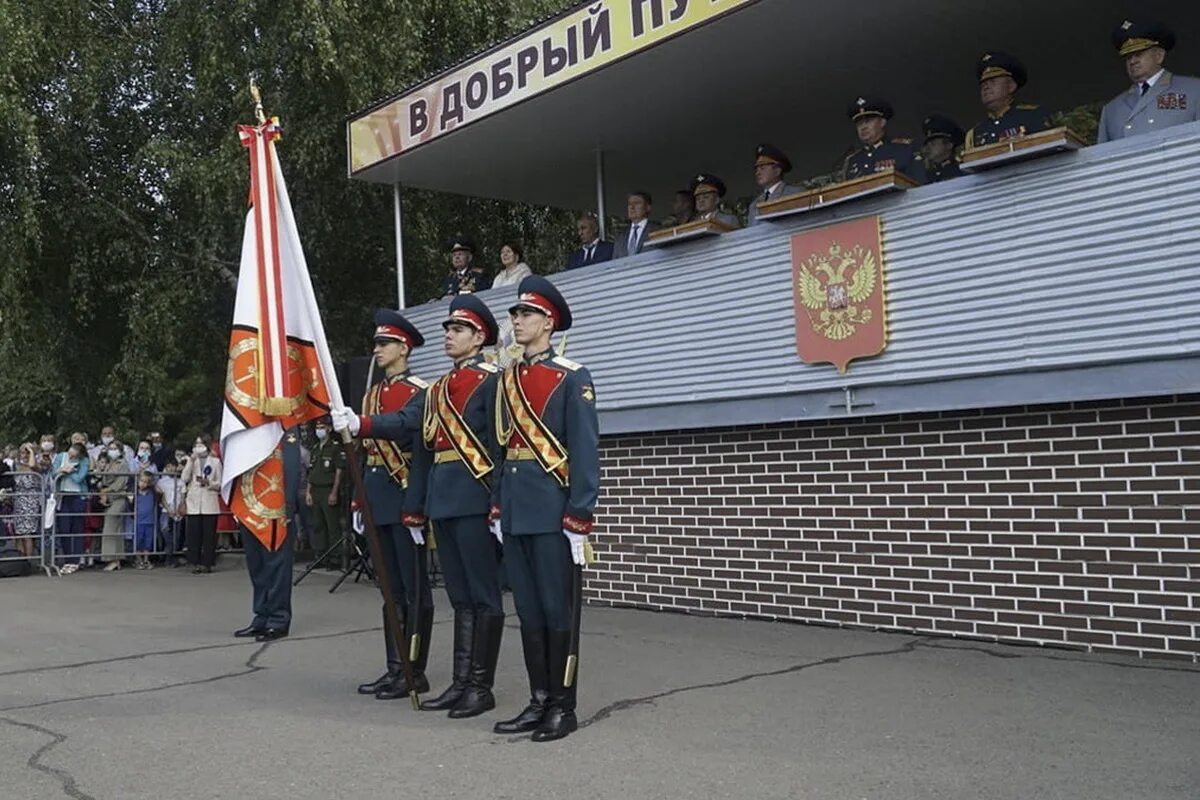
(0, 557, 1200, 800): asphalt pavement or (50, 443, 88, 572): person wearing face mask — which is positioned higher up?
(50, 443, 88, 572): person wearing face mask

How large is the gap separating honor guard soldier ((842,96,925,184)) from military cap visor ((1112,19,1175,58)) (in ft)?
4.93

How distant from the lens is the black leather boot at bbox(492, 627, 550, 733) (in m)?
5.63

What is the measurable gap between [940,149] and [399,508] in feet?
15.2

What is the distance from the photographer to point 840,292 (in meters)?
8.26

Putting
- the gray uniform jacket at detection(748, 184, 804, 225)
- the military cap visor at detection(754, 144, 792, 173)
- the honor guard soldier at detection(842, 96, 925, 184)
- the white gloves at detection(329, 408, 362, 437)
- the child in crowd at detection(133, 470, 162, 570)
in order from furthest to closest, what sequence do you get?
the child in crowd at detection(133, 470, 162, 570), the military cap visor at detection(754, 144, 792, 173), the gray uniform jacket at detection(748, 184, 804, 225), the honor guard soldier at detection(842, 96, 925, 184), the white gloves at detection(329, 408, 362, 437)

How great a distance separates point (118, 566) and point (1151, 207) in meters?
13.3

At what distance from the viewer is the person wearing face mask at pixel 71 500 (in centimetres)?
1566

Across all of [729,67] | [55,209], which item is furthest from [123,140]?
[729,67]

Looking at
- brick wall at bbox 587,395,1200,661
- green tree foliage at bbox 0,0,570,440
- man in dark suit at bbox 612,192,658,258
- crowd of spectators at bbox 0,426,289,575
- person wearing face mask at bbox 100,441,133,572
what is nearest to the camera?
brick wall at bbox 587,395,1200,661

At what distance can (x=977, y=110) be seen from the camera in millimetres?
11234

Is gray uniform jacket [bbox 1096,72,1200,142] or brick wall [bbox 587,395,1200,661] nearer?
brick wall [bbox 587,395,1200,661]

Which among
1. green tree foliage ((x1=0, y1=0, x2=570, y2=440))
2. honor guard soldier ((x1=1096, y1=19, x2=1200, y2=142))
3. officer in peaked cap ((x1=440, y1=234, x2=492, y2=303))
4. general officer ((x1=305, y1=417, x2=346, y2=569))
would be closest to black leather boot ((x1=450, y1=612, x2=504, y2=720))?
honor guard soldier ((x1=1096, y1=19, x2=1200, y2=142))

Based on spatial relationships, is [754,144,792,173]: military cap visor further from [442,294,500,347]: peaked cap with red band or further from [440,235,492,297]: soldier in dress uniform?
[442,294,500,347]: peaked cap with red band

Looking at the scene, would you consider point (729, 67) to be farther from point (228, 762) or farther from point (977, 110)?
point (228, 762)
